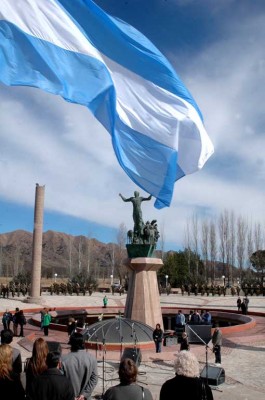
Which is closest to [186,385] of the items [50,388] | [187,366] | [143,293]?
[187,366]

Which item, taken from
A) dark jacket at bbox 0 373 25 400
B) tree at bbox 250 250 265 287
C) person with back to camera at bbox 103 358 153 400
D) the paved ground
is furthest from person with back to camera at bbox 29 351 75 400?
tree at bbox 250 250 265 287

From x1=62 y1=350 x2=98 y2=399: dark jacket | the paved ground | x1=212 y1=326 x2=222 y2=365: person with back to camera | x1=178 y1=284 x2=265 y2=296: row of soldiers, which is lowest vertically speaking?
the paved ground

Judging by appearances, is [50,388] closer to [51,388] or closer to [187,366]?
[51,388]

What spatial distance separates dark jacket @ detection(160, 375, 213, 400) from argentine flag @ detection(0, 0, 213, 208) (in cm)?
607

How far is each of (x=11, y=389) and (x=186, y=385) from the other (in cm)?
156

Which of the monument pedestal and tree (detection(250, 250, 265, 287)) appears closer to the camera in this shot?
the monument pedestal

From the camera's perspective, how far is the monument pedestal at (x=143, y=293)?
18.8m

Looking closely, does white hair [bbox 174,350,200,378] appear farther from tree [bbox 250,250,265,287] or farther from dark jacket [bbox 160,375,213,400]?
tree [bbox 250,250,265,287]

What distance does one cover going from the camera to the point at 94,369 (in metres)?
4.96

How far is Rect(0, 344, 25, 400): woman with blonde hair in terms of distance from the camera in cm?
386

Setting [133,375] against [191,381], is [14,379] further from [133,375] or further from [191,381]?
[191,381]

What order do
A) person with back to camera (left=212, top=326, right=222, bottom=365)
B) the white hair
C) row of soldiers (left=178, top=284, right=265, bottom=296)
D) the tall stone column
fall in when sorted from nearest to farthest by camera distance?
the white hair < person with back to camera (left=212, top=326, right=222, bottom=365) < the tall stone column < row of soldiers (left=178, top=284, right=265, bottom=296)

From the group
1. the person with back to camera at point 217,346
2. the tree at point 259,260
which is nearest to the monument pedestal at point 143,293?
the person with back to camera at point 217,346

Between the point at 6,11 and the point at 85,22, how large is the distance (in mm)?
1655
